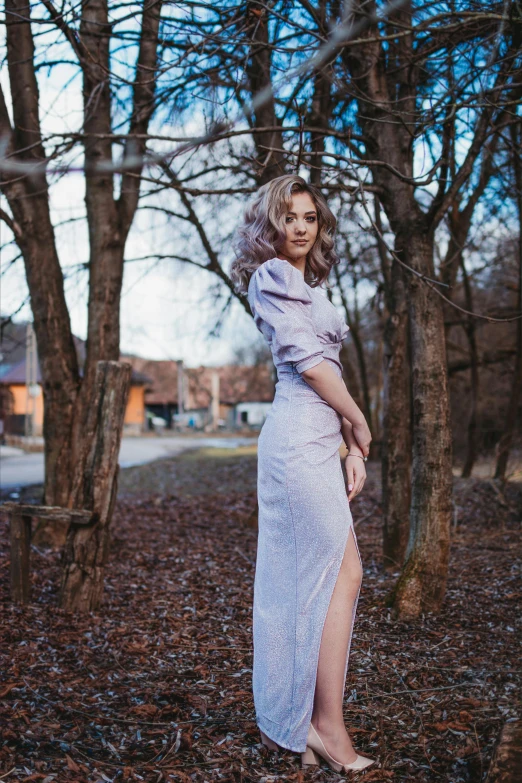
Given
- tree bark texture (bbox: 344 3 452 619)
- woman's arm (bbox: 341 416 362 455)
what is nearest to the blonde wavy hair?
woman's arm (bbox: 341 416 362 455)

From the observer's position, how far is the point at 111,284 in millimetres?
7234

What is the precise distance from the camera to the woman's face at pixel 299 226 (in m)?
2.87

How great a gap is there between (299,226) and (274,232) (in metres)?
0.10

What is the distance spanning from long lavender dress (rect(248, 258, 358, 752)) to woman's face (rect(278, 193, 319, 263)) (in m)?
0.13

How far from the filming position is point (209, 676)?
3.79m

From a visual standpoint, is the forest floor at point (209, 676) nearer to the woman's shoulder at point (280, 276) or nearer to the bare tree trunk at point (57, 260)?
the bare tree trunk at point (57, 260)

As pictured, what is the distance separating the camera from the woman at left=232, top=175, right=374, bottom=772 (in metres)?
2.68

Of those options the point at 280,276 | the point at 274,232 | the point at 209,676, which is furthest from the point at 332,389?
the point at 209,676

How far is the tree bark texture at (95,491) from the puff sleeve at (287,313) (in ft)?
8.33

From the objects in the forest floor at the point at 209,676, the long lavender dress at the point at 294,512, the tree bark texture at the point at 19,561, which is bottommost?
the forest floor at the point at 209,676

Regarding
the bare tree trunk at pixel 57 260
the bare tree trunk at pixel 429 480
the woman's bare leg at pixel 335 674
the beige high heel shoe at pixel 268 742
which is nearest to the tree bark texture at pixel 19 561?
the bare tree trunk at pixel 57 260

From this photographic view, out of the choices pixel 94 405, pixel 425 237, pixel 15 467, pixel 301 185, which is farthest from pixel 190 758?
pixel 15 467

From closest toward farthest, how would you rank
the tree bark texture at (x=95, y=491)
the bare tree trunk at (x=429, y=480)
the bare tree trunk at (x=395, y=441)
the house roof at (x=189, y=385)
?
the bare tree trunk at (x=429, y=480)
the tree bark texture at (x=95, y=491)
the bare tree trunk at (x=395, y=441)
the house roof at (x=189, y=385)

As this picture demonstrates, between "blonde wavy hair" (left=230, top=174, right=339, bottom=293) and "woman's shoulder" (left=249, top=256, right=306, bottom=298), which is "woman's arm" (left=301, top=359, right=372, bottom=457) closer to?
"woman's shoulder" (left=249, top=256, right=306, bottom=298)
